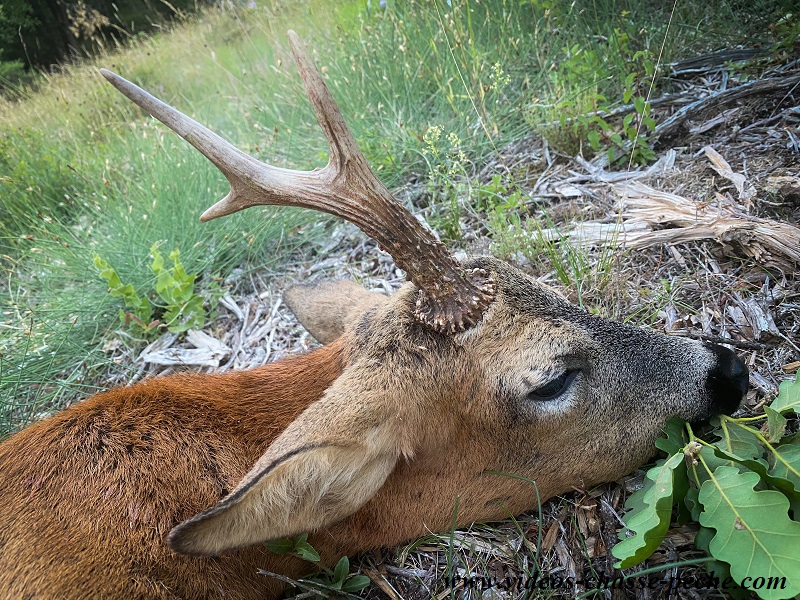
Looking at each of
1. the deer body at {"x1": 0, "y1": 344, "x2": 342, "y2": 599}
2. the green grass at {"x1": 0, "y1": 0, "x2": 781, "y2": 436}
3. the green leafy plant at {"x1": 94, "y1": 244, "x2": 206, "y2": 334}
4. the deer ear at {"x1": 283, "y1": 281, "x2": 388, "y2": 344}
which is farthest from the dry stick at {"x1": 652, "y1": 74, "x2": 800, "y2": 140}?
the green leafy plant at {"x1": 94, "y1": 244, "x2": 206, "y2": 334}

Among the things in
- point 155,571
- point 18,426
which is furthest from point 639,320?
point 18,426

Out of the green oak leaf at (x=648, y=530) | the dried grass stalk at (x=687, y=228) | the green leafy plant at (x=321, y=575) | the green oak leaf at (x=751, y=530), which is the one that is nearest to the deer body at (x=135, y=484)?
the green leafy plant at (x=321, y=575)

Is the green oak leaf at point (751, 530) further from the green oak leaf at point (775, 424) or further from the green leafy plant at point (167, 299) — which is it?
the green leafy plant at point (167, 299)

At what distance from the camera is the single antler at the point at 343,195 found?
6.31ft

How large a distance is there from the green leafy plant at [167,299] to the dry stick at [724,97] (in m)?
3.47

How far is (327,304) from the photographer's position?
3.13 m

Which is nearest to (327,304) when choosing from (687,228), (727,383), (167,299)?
(167,299)

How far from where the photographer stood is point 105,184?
553cm

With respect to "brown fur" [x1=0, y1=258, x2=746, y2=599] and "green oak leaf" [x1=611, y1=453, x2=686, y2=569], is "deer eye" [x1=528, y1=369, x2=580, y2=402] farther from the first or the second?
"green oak leaf" [x1=611, y1=453, x2=686, y2=569]

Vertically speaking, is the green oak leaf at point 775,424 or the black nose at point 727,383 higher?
the green oak leaf at point 775,424

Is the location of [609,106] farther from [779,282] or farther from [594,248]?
[779,282]

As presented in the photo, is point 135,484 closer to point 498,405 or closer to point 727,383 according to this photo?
point 498,405

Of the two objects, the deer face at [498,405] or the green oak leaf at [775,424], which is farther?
the deer face at [498,405]

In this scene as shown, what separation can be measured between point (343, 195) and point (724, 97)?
10.2ft
